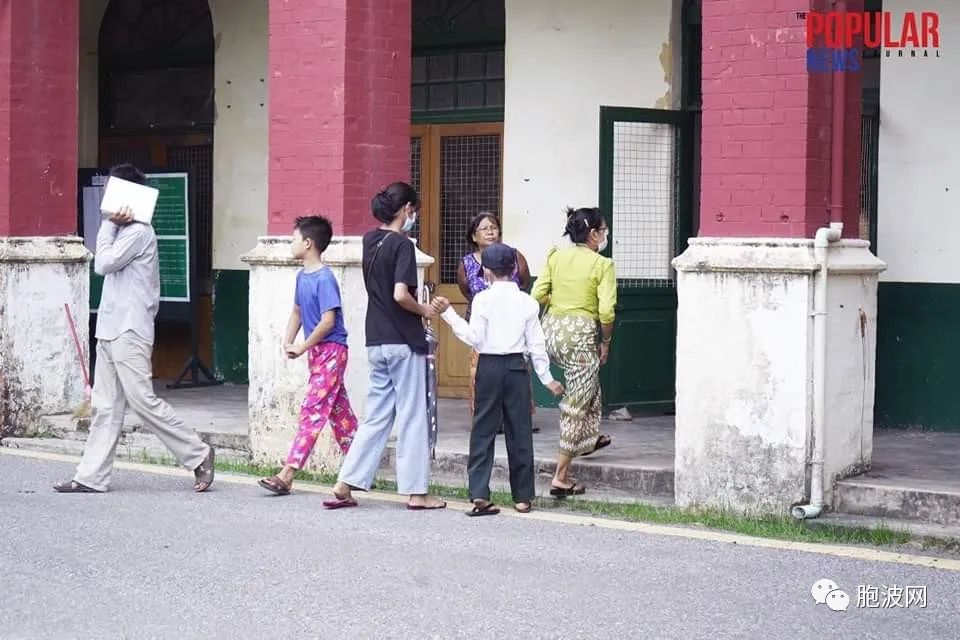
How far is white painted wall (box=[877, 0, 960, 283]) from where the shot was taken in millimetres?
11633

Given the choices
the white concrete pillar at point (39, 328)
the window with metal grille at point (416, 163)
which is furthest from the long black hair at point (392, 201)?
the window with metal grille at point (416, 163)

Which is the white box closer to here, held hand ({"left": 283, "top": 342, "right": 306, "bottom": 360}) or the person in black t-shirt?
held hand ({"left": 283, "top": 342, "right": 306, "bottom": 360})

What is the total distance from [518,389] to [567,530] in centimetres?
91

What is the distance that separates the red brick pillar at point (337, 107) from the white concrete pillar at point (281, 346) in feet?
0.71

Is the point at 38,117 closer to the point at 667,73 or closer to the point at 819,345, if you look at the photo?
the point at 667,73

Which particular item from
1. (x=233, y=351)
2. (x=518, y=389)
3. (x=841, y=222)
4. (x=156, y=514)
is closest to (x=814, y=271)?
(x=841, y=222)

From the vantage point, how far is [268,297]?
36.8 feet

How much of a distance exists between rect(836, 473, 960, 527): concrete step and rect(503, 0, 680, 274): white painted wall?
4.90 m

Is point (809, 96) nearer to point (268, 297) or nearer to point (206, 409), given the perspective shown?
point (268, 297)

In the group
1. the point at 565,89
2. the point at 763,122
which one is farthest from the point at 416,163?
the point at 763,122

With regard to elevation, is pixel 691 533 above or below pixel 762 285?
below

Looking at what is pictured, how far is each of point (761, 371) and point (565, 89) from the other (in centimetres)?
516

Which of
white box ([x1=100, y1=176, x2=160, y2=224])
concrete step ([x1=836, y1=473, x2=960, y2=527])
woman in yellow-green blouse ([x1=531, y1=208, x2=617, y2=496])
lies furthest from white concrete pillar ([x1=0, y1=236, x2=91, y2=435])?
concrete step ([x1=836, y1=473, x2=960, y2=527])

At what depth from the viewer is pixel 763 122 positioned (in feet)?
30.1
